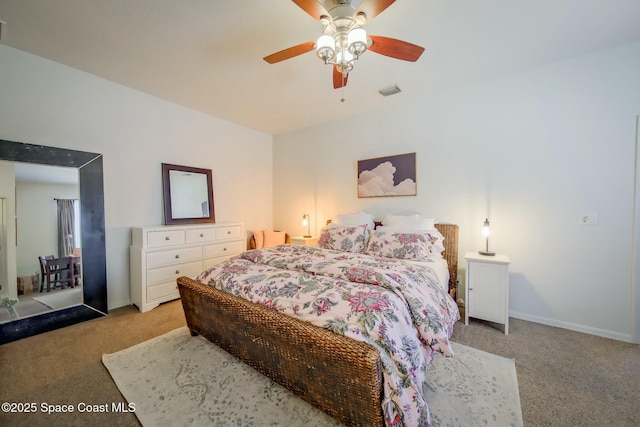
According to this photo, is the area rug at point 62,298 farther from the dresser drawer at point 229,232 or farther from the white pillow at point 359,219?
the white pillow at point 359,219

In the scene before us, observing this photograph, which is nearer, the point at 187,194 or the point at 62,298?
the point at 62,298

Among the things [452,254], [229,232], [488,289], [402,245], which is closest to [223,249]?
[229,232]

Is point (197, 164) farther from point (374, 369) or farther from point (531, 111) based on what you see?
point (531, 111)

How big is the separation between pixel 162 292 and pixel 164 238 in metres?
0.65

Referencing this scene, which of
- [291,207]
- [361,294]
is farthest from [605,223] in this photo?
[291,207]

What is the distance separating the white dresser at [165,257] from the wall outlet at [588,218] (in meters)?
4.18

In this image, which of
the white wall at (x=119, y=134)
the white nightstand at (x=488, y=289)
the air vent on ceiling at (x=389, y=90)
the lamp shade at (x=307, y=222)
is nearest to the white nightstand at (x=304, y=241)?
the lamp shade at (x=307, y=222)

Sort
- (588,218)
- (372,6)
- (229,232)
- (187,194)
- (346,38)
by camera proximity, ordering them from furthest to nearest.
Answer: (229,232) → (187,194) → (588,218) → (346,38) → (372,6)

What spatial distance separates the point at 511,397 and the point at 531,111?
2.65 m

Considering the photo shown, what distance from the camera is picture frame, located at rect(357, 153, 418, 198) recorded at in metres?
3.31

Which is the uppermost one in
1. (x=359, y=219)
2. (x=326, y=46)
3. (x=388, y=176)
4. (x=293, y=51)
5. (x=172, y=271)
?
(x=293, y=51)

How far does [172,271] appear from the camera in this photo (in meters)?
3.06

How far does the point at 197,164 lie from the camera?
146 inches

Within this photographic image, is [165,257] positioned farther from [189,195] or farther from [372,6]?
[372,6]
